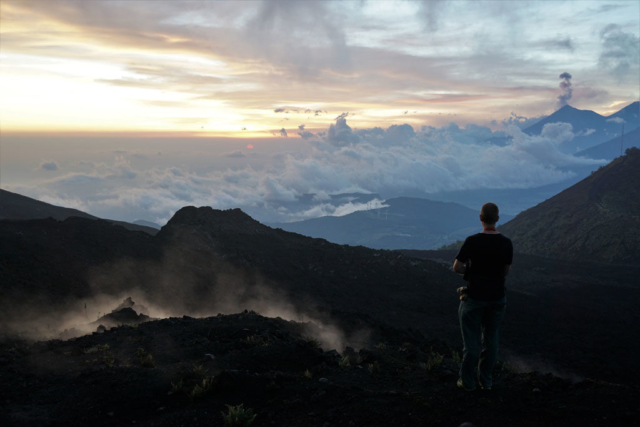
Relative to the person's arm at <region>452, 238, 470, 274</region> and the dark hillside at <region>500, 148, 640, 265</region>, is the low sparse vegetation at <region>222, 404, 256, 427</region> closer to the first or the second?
the person's arm at <region>452, 238, 470, 274</region>

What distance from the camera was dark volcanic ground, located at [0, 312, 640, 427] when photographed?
5.83m

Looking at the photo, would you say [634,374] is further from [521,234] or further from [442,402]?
[521,234]

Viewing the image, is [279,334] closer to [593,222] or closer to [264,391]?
[264,391]

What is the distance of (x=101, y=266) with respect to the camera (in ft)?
86.4

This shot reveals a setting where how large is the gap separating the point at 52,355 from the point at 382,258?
3412 centimetres

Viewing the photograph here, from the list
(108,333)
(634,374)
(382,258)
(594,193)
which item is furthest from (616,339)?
(594,193)

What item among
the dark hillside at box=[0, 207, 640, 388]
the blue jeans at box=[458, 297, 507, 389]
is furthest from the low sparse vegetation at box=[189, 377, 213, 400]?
the dark hillside at box=[0, 207, 640, 388]

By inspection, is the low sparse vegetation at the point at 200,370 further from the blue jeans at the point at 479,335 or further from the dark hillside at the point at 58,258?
the dark hillside at the point at 58,258

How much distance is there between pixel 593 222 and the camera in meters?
72.5

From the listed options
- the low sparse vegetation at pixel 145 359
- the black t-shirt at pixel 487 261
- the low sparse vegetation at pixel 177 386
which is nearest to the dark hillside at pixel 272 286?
the low sparse vegetation at pixel 145 359

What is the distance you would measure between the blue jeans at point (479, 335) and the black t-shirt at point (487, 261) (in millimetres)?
162

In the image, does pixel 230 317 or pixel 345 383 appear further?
pixel 230 317

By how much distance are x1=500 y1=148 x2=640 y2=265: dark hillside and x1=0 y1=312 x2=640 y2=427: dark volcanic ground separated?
66265 millimetres

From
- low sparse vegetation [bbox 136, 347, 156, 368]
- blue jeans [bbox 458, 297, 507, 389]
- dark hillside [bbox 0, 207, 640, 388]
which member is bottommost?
dark hillside [bbox 0, 207, 640, 388]
